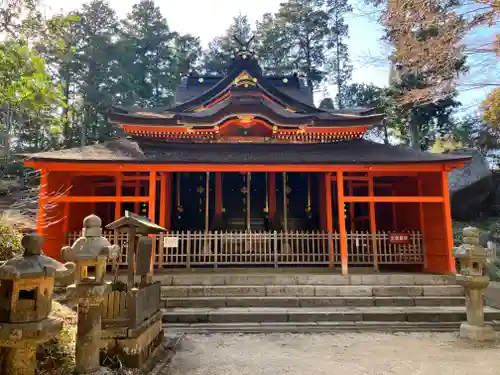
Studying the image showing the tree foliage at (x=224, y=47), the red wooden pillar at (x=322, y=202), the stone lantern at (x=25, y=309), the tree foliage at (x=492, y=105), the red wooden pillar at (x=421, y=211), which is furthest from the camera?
the tree foliage at (x=224, y=47)

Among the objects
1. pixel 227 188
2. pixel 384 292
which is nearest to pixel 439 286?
pixel 384 292

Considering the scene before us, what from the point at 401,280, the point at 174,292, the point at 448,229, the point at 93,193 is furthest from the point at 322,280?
the point at 93,193

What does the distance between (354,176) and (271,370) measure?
7.96 m

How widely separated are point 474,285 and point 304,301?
3453 millimetres

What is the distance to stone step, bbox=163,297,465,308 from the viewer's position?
7953mm

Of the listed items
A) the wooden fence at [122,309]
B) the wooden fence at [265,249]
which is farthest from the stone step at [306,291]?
the wooden fence at [122,309]

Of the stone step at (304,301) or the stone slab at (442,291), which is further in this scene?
the stone slab at (442,291)

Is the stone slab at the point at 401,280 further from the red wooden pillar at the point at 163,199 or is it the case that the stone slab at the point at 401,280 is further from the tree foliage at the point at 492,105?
the red wooden pillar at the point at 163,199

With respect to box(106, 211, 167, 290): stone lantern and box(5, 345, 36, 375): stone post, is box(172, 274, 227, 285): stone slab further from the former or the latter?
box(5, 345, 36, 375): stone post

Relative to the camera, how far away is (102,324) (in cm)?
443

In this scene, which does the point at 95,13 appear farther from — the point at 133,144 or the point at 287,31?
the point at 133,144

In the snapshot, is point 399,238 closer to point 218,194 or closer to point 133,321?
point 218,194

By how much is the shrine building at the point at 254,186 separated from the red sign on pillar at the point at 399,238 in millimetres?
29

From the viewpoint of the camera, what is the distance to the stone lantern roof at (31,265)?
121 inches
